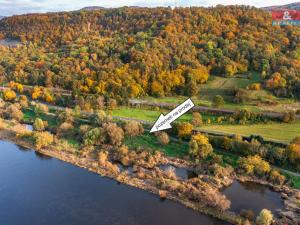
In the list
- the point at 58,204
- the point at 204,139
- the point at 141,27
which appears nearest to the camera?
the point at 58,204

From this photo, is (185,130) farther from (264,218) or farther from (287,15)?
(287,15)

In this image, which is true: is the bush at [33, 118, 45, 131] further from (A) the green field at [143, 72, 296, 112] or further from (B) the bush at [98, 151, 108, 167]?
(A) the green field at [143, 72, 296, 112]

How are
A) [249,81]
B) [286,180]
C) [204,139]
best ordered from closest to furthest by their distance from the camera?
[286,180], [204,139], [249,81]

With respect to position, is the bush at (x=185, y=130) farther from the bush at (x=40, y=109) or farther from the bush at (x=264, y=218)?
the bush at (x=40, y=109)

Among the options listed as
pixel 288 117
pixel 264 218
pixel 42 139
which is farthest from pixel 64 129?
pixel 288 117

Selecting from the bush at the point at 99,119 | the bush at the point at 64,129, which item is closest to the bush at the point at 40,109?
the bush at the point at 64,129

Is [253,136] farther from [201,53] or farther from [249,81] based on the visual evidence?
[201,53]

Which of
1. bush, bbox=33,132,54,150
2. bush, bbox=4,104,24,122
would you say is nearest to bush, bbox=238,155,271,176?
bush, bbox=33,132,54,150

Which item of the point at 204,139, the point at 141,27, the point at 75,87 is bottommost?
the point at 204,139

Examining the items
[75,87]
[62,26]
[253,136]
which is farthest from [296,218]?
[62,26]
